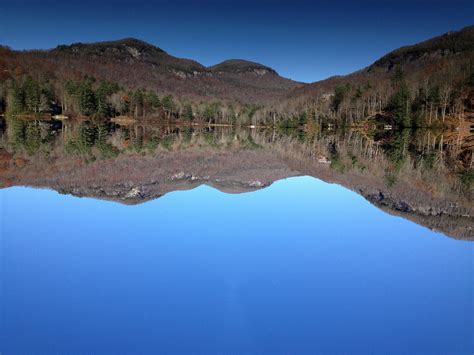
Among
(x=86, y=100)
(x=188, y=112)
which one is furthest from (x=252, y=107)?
(x=86, y=100)

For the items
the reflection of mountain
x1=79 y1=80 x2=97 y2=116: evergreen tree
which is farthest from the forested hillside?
the reflection of mountain

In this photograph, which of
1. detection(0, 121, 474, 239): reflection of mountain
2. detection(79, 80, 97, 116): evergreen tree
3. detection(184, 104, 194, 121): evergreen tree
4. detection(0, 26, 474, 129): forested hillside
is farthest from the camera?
detection(184, 104, 194, 121): evergreen tree

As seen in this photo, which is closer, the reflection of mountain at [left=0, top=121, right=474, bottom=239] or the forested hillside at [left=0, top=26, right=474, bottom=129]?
the reflection of mountain at [left=0, top=121, right=474, bottom=239]

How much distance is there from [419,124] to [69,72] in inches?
2985

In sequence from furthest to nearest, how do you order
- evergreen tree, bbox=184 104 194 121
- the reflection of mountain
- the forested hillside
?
evergreen tree, bbox=184 104 194 121 < the forested hillside < the reflection of mountain

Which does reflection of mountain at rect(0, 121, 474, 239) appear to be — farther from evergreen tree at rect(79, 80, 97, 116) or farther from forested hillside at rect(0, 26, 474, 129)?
evergreen tree at rect(79, 80, 97, 116)

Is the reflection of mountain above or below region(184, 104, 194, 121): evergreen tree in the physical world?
below

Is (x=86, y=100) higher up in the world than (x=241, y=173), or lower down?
higher up

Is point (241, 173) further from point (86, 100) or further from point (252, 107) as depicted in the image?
point (252, 107)

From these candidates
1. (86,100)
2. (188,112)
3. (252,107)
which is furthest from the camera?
(252,107)

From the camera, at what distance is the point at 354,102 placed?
8650 cm

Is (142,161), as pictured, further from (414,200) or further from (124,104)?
(124,104)

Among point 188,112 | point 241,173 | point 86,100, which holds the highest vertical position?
point 86,100

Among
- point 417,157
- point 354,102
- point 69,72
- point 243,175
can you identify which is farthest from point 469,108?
point 69,72
